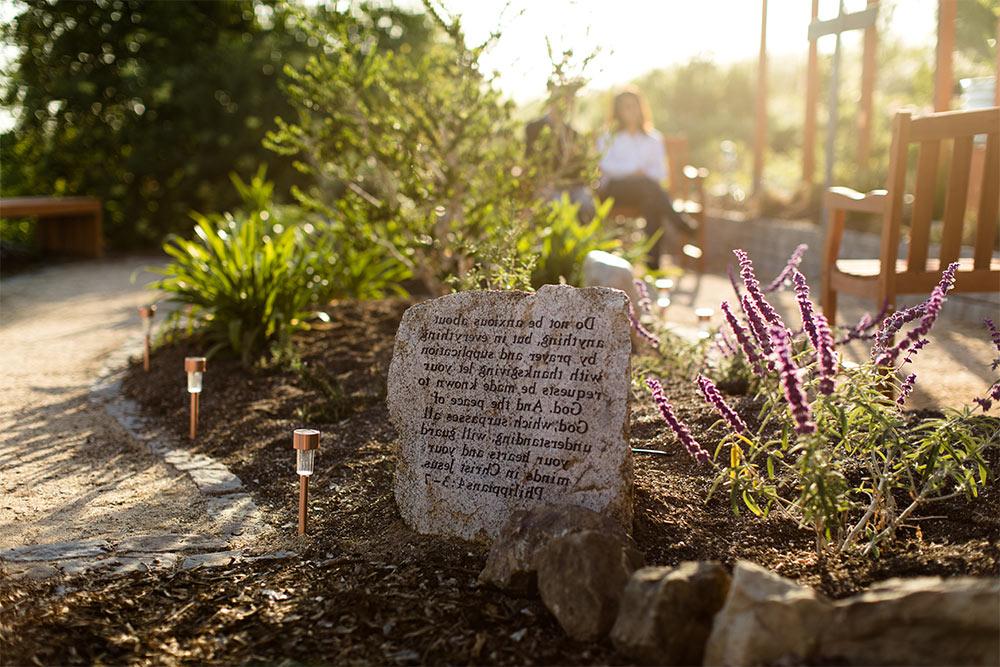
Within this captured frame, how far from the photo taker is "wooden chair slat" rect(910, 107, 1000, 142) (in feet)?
14.5

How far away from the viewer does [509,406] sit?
3.25 m

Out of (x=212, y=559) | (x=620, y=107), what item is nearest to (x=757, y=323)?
(x=212, y=559)

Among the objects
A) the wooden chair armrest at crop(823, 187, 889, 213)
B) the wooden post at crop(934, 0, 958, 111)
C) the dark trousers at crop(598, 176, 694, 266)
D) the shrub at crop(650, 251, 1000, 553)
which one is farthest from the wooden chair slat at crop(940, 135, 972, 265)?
the dark trousers at crop(598, 176, 694, 266)

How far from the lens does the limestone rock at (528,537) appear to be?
2.81 meters

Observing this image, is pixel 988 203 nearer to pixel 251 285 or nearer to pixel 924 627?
pixel 924 627

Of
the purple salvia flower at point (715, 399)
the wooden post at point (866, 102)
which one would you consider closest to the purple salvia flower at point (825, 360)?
the purple salvia flower at point (715, 399)

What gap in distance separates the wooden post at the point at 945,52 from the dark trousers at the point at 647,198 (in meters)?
2.21

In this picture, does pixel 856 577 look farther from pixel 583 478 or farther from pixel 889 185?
pixel 889 185

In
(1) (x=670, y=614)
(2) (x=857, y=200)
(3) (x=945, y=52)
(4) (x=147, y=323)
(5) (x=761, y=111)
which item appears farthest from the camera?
(5) (x=761, y=111)

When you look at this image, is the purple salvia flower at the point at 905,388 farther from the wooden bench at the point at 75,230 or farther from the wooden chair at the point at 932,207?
the wooden bench at the point at 75,230

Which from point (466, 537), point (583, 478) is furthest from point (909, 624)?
point (466, 537)

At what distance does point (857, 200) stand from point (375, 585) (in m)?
3.08

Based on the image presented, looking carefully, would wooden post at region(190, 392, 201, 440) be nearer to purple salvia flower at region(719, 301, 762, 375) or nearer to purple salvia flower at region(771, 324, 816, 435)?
purple salvia flower at region(719, 301, 762, 375)

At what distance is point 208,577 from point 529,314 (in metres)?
1.18
